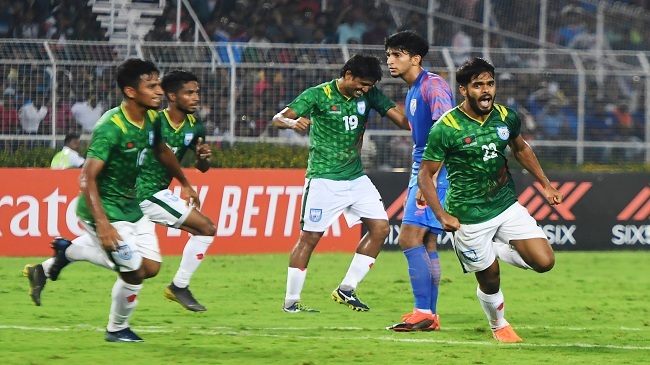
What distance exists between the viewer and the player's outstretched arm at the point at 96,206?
8.17 metres

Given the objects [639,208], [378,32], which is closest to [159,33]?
[378,32]

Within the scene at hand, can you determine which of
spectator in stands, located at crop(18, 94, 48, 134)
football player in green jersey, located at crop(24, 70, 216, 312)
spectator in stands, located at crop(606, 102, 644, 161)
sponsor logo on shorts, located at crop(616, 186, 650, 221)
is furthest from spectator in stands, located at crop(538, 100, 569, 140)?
football player in green jersey, located at crop(24, 70, 216, 312)

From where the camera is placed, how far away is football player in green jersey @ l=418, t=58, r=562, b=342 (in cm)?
870

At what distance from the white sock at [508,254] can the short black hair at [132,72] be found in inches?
115

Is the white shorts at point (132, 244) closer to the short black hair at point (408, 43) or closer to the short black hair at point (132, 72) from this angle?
the short black hair at point (132, 72)

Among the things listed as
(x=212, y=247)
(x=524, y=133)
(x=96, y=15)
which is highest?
(x=96, y=15)

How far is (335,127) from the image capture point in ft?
36.1

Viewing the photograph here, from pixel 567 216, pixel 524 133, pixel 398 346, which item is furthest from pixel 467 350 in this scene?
pixel 524 133

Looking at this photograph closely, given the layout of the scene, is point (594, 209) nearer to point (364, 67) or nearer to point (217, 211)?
point (217, 211)

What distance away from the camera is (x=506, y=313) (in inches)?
437

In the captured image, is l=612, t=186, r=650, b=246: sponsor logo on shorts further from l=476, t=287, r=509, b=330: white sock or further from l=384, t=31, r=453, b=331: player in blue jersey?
l=476, t=287, r=509, b=330: white sock

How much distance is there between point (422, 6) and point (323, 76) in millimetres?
5652

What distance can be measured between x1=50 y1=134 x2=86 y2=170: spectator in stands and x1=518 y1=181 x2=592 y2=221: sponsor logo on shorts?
640 centimetres

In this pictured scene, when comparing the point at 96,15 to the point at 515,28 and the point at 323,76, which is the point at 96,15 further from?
the point at 515,28
